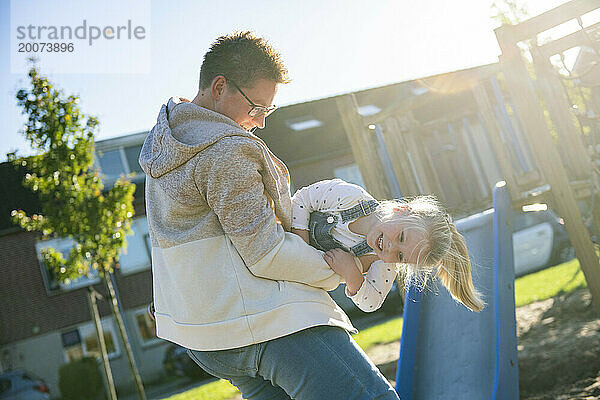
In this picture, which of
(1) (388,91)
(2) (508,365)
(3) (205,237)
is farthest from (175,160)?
(1) (388,91)

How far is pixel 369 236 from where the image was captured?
6.98 ft

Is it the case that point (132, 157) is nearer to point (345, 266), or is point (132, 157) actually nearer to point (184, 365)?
point (184, 365)

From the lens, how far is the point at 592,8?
176 inches

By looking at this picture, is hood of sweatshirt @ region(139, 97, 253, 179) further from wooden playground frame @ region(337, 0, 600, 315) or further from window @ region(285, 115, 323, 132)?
window @ region(285, 115, 323, 132)

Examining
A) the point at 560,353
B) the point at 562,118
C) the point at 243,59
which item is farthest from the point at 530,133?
the point at 243,59

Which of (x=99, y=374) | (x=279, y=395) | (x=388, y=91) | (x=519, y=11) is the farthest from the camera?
(x=388, y=91)

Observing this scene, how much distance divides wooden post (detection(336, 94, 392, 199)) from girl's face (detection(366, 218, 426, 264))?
395cm

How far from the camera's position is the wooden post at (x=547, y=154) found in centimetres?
477

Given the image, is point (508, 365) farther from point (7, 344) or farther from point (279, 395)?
point (7, 344)

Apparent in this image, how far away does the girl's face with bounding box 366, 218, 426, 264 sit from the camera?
83.0 inches

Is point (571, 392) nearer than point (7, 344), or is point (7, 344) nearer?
point (571, 392)

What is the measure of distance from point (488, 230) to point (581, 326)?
Answer: 219 centimetres

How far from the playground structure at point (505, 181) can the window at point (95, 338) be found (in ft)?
44.5

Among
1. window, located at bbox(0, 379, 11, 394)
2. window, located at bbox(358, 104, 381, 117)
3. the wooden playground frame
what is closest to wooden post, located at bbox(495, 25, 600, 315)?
the wooden playground frame
